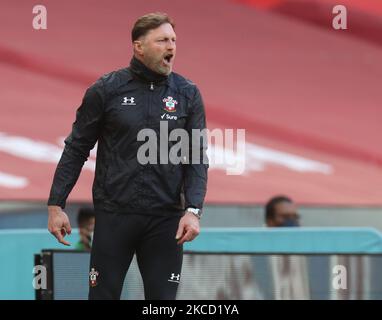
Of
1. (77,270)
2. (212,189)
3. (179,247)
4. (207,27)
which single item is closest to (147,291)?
(179,247)

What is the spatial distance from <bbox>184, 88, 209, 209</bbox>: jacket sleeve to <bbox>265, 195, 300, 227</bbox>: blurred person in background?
4.22 m

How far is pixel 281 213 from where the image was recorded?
9.84m

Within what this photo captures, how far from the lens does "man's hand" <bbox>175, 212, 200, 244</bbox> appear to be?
539 centimetres

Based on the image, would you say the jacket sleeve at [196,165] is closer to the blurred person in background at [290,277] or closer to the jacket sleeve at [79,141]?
the jacket sleeve at [79,141]

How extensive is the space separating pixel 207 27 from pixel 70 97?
152cm

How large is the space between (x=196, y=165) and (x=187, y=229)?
0.35 m

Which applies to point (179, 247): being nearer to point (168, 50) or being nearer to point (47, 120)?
point (168, 50)

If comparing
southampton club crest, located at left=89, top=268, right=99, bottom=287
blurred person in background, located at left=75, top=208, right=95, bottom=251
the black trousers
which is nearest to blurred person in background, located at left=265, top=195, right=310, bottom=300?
blurred person in background, located at left=75, top=208, right=95, bottom=251

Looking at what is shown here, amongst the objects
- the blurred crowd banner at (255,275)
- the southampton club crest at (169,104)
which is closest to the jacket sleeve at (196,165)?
the southampton club crest at (169,104)

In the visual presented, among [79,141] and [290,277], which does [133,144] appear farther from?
[290,277]

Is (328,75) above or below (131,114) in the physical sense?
above

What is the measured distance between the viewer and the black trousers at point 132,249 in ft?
18.1
